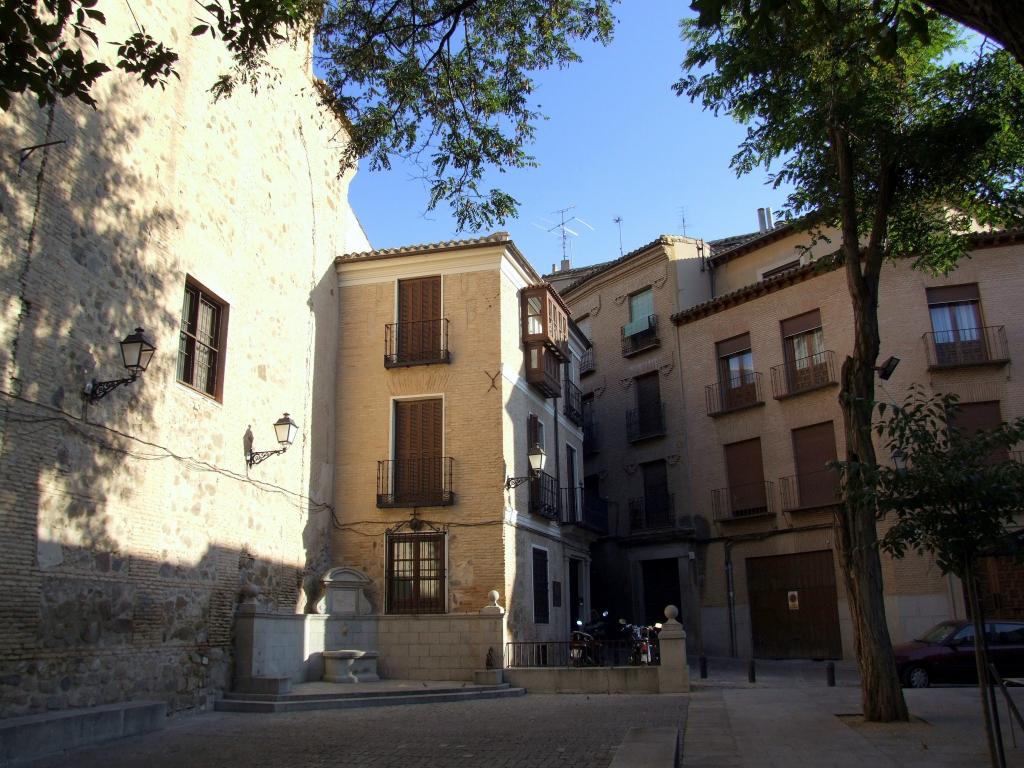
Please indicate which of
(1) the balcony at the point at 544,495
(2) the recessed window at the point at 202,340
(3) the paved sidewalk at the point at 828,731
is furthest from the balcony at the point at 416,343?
(3) the paved sidewalk at the point at 828,731

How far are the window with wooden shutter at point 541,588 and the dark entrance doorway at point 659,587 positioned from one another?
6.70m

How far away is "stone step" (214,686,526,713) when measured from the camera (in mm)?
12508

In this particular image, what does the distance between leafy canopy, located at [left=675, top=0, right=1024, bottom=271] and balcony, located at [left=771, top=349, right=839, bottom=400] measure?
9.78m

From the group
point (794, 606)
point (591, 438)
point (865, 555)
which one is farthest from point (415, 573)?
point (591, 438)

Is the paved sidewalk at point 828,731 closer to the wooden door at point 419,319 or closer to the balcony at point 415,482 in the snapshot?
the balcony at point 415,482

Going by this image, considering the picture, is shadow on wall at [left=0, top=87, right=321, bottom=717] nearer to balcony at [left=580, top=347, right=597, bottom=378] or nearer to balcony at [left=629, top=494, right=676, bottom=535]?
balcony at [left=629, top=494, right=676, bottom=535]

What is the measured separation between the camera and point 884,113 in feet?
37.6

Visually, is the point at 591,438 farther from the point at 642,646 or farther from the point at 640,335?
the point at 642,646

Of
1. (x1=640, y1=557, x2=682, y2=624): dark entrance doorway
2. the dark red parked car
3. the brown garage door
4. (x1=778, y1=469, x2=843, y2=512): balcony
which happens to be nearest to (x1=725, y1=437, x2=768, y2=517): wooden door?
(x1=778, y1=469, x2=843, y2=512): balcony

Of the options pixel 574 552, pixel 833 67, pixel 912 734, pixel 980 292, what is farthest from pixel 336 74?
pixel 980 292

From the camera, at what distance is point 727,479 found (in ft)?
79.2

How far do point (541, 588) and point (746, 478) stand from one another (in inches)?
299

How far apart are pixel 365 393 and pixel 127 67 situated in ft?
36.7

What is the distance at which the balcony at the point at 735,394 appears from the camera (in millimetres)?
23750
